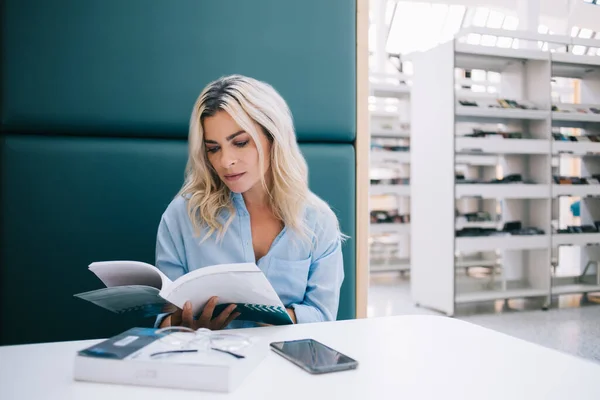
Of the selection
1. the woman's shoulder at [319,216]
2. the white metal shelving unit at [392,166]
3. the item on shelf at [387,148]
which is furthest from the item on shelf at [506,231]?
the woman's shoulder at [319,216]

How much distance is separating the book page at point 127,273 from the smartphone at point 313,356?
27cm

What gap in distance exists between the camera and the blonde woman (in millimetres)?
1423

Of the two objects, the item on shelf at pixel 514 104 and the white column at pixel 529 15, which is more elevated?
the white column at pixel 529 15

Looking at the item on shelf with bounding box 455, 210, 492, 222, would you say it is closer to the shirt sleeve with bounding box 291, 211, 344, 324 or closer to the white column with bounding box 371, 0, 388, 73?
the shirt sleeve with bounding box 291, 211, 344, 324

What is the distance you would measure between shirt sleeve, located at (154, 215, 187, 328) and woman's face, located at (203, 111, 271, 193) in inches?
7.7

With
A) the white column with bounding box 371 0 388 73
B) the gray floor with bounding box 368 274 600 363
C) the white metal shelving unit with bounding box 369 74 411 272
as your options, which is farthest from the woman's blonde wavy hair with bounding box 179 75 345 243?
the white column with bounding box 371 0 388 73

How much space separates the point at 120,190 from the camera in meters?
1.54

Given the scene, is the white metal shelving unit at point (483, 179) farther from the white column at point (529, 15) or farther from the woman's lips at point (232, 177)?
the woman's lips at point (232, 177)

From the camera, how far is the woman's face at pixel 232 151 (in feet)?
4.66

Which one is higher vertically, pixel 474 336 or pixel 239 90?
pixel 239 90

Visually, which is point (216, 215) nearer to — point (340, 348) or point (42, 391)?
point (340, 348)

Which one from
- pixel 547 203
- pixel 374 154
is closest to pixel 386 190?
pixel 374 154

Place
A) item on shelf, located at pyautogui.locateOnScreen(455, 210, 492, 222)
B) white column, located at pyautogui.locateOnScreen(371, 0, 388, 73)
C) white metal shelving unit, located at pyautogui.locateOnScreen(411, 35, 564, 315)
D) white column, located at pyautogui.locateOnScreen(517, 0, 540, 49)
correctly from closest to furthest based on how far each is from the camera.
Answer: white metal shelving unit, located at pyautogui.locateOnScreen(411, 35, 564, 315) < item on shelf, located at pyautogui.locateOnScreen(455, 210, 492, 222) < white column, located at pyautogui.locateOnScreen(517, 0, 540, 49) < white column, located at pyautogui.locateOnScreen(371, 0, 388, 73)

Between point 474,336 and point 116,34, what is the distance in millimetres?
1258
